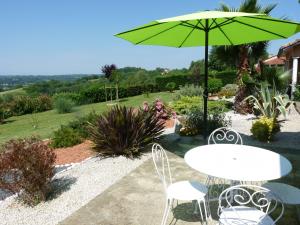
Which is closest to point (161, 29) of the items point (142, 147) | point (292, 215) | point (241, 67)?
point (142, 147)

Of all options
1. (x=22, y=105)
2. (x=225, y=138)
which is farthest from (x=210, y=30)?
(x=22, y=105)

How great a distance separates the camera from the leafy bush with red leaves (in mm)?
4699

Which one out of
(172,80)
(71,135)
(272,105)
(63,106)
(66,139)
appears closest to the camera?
(272,105)

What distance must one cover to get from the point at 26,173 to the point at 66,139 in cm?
465

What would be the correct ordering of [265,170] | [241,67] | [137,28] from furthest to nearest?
1. [241,67]
2. [137,28]
3. [265,170]

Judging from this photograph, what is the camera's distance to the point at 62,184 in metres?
5.38

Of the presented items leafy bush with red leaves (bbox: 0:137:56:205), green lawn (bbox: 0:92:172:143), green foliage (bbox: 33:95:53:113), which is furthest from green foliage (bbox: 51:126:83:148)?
green foliage (bbox: 33:95:53:113)

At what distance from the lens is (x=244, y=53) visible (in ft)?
43.9

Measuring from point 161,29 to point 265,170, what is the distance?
3.51 m

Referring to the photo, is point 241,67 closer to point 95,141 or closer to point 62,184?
point 95,141

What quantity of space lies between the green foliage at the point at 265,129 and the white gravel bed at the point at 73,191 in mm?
2898

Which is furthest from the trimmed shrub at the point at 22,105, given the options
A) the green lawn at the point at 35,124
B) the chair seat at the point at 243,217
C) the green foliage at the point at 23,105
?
the chair seat at the point at 243,217

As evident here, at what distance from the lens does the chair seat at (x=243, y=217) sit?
282 cm

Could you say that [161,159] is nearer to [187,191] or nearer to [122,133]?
[187,191]
